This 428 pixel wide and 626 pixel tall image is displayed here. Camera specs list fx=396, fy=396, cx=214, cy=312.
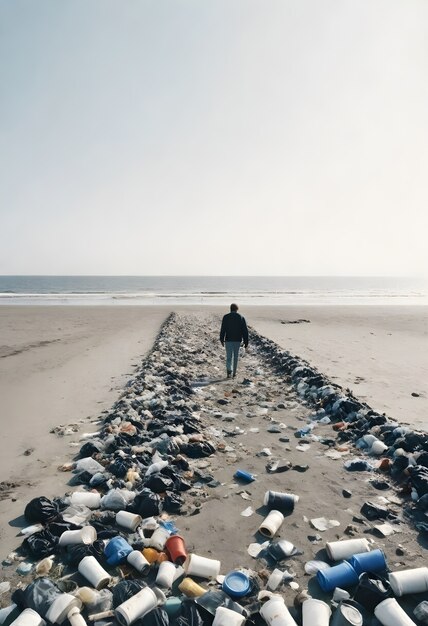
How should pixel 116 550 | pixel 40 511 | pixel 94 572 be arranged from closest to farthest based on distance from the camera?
pixel 94 572, pixel 116 550, pixel 40 511

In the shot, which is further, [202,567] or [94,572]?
[202,567]

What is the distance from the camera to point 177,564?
310 cm

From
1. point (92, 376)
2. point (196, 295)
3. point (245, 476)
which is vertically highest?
point (196, 295)

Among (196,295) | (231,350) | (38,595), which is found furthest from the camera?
(196,295)

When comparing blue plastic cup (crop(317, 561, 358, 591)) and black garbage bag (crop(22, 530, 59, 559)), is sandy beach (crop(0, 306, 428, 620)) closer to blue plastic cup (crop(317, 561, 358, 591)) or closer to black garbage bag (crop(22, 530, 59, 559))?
black garbage bag (crop(22, 530, 59, 559))

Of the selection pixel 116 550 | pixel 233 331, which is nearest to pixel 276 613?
pixel 116 550

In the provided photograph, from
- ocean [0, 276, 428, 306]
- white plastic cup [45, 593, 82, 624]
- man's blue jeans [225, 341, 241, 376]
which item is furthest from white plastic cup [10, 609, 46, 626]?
→ ocean [0, 276, 428, 306]

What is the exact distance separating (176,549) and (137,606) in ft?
2.07

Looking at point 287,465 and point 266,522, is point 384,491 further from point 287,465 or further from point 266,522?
point 266,522

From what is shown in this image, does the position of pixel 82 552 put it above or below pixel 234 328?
below

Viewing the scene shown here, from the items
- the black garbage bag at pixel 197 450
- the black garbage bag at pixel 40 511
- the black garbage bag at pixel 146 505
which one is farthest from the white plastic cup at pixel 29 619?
the black garbage bag at pixel 197 450

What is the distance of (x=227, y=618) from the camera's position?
2.44 metres

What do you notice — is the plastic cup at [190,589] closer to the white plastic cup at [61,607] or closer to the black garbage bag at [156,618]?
the black garbage bag at [156,618]

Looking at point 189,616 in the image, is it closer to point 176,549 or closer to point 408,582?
point 176,549
